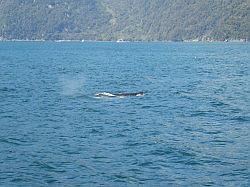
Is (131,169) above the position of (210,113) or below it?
below

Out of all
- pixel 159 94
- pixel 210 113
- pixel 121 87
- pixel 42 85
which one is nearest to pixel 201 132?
pixel 210 113

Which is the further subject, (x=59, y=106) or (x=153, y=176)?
(x=59, y=106)

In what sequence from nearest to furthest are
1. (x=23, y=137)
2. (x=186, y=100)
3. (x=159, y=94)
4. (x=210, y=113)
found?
(x=23, y=137) < (x=210, y=113) < (x=186, y=100) < (x=159, y=94)

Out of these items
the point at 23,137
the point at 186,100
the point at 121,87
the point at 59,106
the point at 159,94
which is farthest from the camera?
the point at 121,87

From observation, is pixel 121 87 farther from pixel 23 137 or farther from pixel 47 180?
pixel 47 180

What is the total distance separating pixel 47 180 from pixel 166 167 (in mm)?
8014

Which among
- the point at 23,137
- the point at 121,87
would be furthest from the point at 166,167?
the point at 121,87

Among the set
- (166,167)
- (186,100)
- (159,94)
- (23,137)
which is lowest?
(166,167)

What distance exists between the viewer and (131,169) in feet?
113

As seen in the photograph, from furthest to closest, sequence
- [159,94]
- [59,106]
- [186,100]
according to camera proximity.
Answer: [159,94], [186,100], [59,106]

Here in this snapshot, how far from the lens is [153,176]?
1293 inches

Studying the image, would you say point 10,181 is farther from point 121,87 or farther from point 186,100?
point 121,87

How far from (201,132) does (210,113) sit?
11954 mm

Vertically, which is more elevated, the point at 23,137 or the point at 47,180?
the point at 23,137
